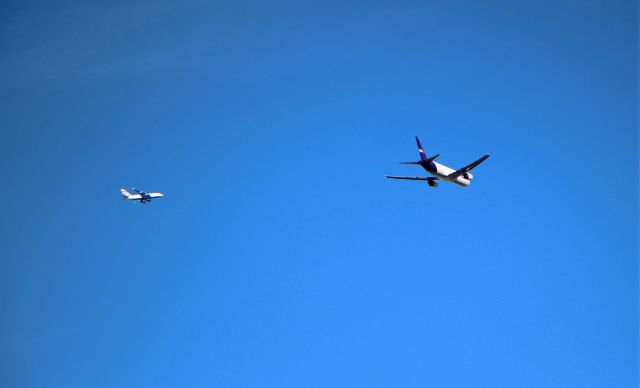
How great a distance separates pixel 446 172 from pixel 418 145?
719cm

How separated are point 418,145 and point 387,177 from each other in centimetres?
887

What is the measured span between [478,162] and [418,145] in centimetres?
1102

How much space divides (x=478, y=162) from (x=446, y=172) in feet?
24.7

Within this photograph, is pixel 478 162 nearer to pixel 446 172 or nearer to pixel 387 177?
pixel 446 172

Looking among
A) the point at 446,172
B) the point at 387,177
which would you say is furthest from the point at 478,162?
the point at 387,177

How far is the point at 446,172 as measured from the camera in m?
152

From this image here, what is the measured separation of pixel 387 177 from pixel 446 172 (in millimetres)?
10688

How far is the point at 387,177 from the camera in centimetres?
15488

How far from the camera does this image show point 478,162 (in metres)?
146

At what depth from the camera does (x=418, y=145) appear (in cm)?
15012
